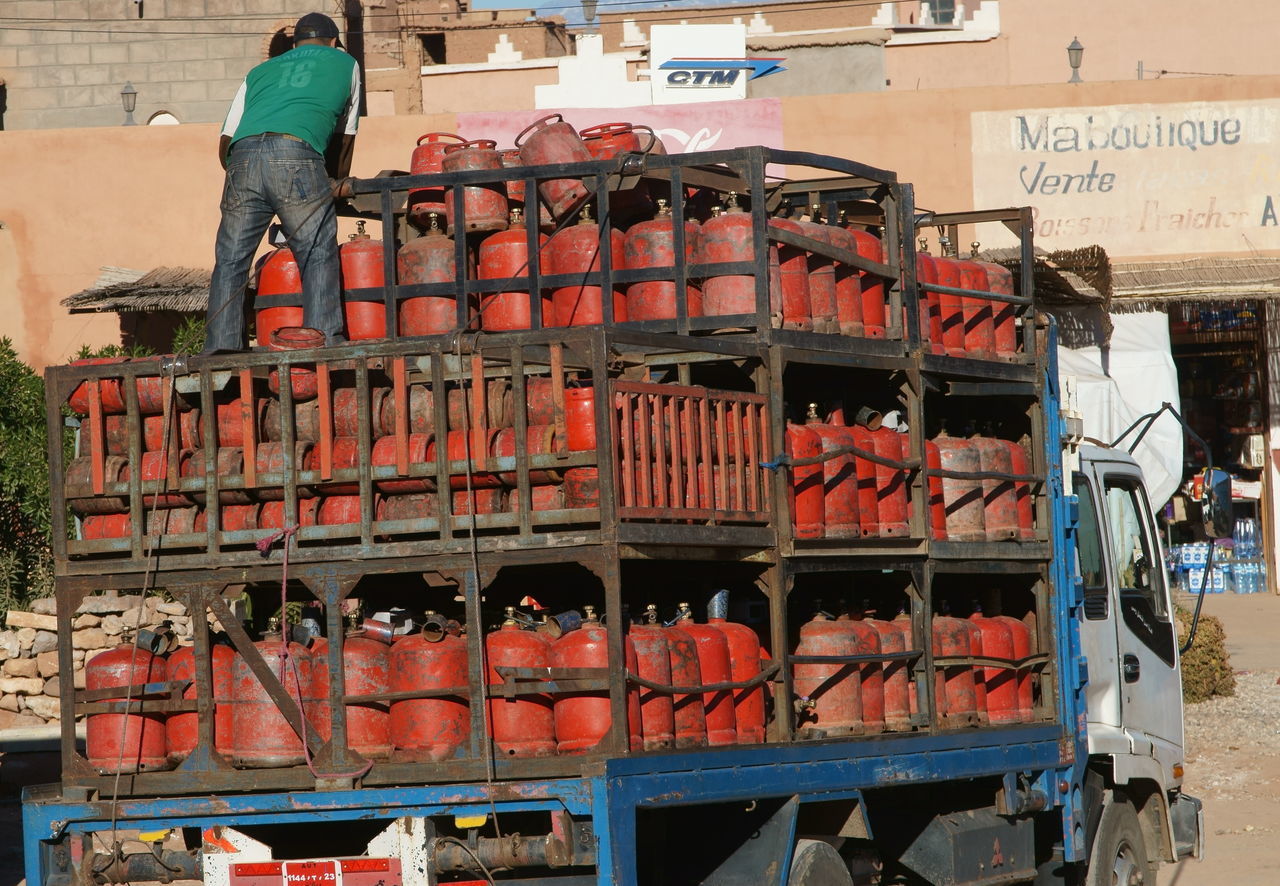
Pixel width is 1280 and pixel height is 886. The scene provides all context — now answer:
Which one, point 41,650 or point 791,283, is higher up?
point 791,283

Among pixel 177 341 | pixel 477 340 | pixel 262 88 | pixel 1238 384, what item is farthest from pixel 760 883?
pixel 1238 384

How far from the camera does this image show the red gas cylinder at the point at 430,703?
5.53 meters

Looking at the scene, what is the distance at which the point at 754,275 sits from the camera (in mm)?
6395

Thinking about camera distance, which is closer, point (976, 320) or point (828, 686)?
point (828, 686)

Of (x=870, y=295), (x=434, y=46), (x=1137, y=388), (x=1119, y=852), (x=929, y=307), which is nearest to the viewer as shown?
(x=870, y=295)

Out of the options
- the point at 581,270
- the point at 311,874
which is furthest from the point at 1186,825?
the point at 311,874

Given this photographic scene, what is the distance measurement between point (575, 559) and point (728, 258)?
5.22 ft

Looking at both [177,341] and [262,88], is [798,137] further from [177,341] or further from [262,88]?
[262,88]

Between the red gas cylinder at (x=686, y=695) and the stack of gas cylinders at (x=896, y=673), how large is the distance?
59 centimetres

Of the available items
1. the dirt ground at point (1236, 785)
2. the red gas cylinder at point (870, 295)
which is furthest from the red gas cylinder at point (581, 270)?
the dirt ground at point (1236, 785)

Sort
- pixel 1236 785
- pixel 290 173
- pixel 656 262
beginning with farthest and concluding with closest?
pixel 1236 785 → pixel 290 173 → pixel 656 262

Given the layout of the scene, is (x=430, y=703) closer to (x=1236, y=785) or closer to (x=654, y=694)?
(x=654, y=694)

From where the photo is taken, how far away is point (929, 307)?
291 inches

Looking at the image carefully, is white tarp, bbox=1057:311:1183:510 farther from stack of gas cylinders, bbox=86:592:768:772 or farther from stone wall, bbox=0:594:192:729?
stack of gas cylinders, bbox=86:592:768:772
